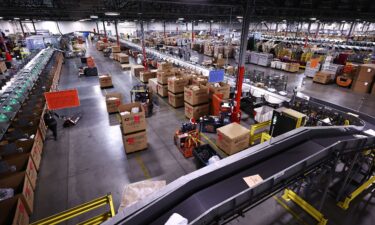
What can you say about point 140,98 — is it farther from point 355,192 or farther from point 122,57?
point 122,57

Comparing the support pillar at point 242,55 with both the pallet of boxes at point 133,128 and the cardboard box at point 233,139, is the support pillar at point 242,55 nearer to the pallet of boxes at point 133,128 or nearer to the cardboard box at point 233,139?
the cardboard box at point 233,139

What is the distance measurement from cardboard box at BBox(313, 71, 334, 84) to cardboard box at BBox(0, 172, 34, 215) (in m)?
16.9

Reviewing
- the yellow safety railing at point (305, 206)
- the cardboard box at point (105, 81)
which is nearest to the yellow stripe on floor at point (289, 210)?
the yellow safety railing at point (305, 206)

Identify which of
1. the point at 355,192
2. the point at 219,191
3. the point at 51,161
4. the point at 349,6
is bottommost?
the point at 51,161

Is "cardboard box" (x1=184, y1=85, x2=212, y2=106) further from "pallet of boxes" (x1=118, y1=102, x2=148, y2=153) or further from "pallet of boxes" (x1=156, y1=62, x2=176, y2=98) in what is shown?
"pallet of boxes" (x1=156, y1=62, x2=176, y2=98)

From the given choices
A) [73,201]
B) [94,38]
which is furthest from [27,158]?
[94,38]

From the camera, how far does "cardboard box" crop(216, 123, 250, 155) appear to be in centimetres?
601

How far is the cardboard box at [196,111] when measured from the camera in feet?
Result: 27.6

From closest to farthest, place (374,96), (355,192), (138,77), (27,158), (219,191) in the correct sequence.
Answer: (219,191)
(355,192)
(27,158)
(374,96)
(138,77)

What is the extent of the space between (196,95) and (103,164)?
4.26m

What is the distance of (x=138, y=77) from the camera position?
1575cm

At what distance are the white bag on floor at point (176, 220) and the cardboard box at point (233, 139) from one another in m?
4.07

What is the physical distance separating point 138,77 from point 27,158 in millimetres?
11365

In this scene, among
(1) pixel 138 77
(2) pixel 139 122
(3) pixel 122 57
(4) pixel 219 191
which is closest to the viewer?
(4) pixel 219 191
